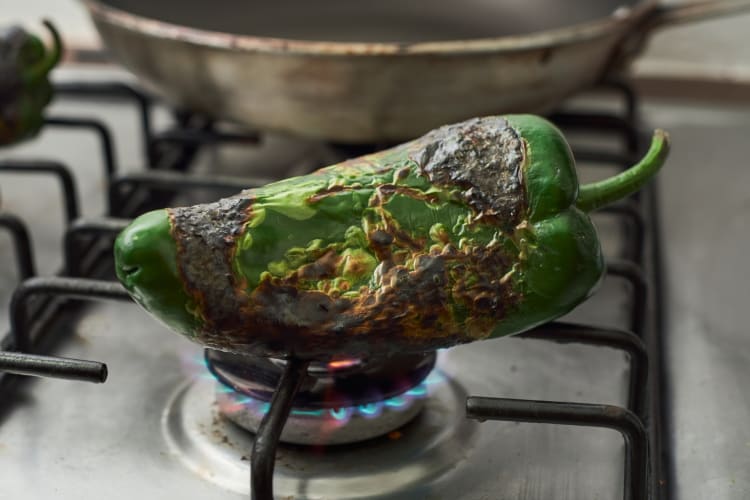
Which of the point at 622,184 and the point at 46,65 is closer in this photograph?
the point at 622,184

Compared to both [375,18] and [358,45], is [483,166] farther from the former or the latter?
[375,18]

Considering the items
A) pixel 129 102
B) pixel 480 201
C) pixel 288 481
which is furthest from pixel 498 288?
pixel 129 102

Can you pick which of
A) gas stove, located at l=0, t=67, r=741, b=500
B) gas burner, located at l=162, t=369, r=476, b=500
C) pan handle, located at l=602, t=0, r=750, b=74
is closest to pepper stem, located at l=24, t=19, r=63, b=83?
gas stove, located at l=0, t=67, r=741, b=500

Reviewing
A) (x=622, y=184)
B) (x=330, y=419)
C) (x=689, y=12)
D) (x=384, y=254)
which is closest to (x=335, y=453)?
(x=330, y=419)

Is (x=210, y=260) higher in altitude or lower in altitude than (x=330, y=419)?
higher

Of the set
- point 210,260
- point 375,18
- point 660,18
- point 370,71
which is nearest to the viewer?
point 210,260

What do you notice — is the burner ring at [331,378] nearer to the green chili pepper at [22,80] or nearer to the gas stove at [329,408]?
the gas stove at [329,408]

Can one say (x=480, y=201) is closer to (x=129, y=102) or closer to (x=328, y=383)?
(x=328, y=383)

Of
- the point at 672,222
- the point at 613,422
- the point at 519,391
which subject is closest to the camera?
the point at 613,422
